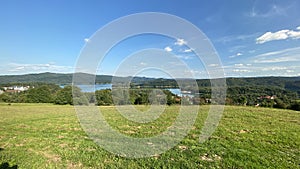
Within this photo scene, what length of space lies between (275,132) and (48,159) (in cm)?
1103

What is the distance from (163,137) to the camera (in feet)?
27.9

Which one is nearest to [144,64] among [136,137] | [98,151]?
[136,137]

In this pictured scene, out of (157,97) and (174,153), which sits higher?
(157,97)

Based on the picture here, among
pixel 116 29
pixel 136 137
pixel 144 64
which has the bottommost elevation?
pixel 136 137

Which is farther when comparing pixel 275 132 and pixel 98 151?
pixel 275 132

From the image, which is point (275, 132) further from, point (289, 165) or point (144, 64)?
point (144, 64)

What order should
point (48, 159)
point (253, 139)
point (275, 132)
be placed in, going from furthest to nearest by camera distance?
1. point (275, 132)
2. point (253, 139)
3. point (48, 159)

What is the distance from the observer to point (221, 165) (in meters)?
5.39

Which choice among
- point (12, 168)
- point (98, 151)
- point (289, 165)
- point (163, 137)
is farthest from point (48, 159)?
point (289, 165)

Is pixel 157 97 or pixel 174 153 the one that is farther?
pixel 157 97

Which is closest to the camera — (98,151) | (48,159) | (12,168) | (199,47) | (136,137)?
(12,168)

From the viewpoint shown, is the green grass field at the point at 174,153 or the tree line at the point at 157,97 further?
the tree line at the point at 157,97

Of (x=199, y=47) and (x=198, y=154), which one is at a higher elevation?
(x=199, y=47)

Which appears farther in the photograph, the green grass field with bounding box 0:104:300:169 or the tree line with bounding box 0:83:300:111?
the tree line with bounding box 0:83:300:111
